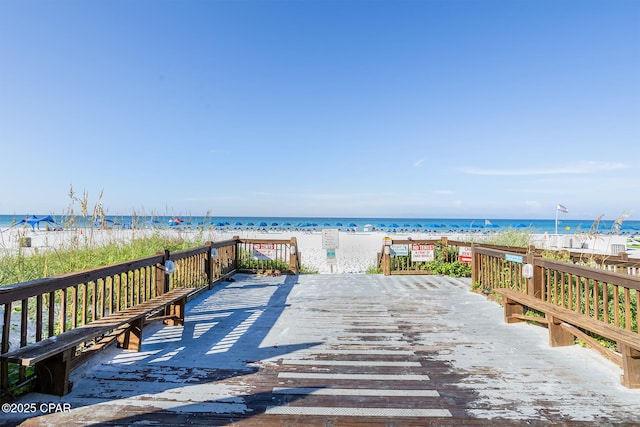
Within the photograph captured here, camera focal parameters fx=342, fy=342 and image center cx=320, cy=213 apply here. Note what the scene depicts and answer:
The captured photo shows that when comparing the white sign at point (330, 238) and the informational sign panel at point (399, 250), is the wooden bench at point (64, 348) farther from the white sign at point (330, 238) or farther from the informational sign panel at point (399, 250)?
the white sign at point (330, 238)

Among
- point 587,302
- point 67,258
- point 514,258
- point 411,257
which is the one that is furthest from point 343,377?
point 411,257

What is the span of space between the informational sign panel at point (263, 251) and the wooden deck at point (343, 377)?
12.2 ft

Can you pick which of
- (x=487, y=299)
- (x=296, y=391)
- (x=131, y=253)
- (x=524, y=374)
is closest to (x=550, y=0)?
(x=487, y=299)

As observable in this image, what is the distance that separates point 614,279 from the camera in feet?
10.3

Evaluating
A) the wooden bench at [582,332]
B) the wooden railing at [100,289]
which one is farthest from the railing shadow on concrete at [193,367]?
the wooden bench at [582,332]

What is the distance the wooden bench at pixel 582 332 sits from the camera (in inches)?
106

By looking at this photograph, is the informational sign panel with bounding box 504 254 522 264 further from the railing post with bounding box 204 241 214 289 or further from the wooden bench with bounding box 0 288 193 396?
the railing post with bounding box 204 241 214 289

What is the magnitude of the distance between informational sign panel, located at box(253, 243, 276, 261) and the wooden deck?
146 inches

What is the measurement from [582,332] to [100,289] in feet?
20.2

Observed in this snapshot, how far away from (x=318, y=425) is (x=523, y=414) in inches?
55.0

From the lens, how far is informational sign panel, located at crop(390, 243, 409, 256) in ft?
29.7

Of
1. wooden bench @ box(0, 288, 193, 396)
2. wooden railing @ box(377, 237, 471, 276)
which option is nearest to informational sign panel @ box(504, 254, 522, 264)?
wooden railing @ box(377, 237, 471, 276)
